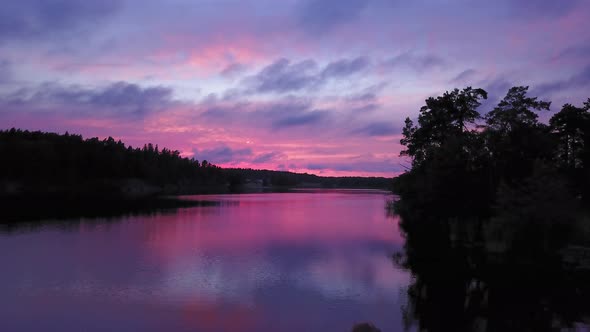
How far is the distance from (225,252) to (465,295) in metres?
17.3

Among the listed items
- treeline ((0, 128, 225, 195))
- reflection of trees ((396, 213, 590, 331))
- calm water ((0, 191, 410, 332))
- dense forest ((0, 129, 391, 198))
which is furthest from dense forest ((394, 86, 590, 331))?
treeline ((0, 128, 225, 195))

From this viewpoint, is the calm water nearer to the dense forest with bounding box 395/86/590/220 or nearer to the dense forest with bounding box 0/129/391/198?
the dense forest with bounding box 395/86/590/220

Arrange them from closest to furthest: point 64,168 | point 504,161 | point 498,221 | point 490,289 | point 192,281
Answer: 1. point 490,289
2. point 192,281
3. point 498,221
4. point 504,161
5. point 64,168

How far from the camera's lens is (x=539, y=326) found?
1714cm

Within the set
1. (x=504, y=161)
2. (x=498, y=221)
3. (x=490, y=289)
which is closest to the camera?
(x=490, y=289)

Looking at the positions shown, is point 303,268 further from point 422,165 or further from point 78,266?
point 422,165

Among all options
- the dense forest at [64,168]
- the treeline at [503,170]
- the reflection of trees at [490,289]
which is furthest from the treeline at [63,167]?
the reflection of trees at [490,289]

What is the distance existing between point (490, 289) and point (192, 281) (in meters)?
15.5

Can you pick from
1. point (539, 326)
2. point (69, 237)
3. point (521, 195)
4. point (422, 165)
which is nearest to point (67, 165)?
point (69, 237)

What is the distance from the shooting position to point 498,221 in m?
31.0

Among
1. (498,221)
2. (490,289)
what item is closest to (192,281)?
(490,289)

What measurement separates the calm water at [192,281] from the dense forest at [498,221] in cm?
294

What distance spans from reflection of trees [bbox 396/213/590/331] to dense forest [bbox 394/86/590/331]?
5 cm

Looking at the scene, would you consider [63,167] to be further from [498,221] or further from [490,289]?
[490,289]
